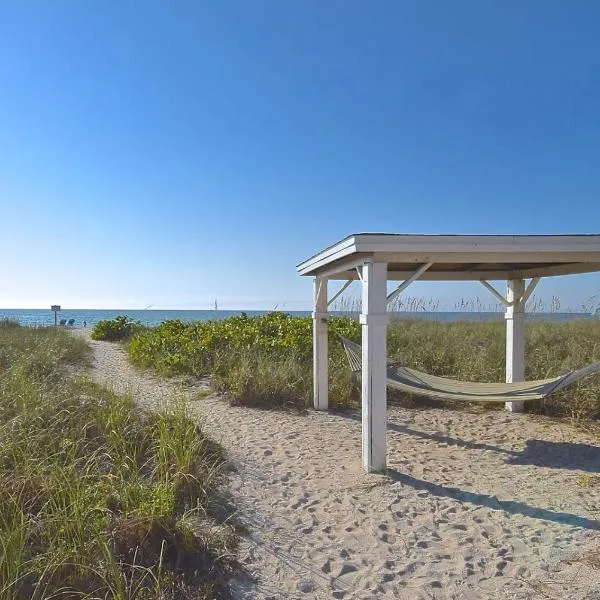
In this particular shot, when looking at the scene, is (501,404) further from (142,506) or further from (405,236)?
(142,506)

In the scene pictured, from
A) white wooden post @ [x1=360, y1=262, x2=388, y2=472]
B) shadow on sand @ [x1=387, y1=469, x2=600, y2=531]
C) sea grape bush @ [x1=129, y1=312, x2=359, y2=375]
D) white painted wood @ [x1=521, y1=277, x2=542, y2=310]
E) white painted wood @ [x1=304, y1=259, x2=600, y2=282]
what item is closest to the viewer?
shadow on sand @ [x1=387, y1=469, x2=600, y2=531]

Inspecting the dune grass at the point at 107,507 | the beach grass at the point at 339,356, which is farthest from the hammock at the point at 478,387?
the dune grass at the point at 107,507

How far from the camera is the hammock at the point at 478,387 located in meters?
4.40

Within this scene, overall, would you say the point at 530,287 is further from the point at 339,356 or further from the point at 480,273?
the point at 339,356

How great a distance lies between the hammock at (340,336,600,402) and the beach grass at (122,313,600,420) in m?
1.63

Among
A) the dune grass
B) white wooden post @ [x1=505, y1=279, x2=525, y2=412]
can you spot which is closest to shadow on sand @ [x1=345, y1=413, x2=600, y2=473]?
white wooden post @ [x1=505, y1=279, x2=525, y2=412]

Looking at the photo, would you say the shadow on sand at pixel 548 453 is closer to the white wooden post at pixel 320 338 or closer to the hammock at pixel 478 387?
the hammock at pixel 478 387

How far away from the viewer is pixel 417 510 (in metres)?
3.55

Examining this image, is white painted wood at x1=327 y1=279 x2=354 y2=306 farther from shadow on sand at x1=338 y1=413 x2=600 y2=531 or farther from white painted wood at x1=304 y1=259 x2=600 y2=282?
shadow on sand at x1=338 y1=413 x2=600 y2=531

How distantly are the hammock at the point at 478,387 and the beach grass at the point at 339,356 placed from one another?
5.35 feet

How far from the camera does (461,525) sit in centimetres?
332

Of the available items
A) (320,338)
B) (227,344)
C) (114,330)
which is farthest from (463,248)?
(114,330)

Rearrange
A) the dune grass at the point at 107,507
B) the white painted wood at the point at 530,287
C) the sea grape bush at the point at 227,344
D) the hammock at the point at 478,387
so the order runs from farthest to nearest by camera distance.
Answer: the sea grape bush at the point at 227,344, the white painted wood at the point at 530,287, the hammock at the point at 478,387, the dune grass at the point at 107,507

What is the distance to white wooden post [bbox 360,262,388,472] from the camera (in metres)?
4.07
